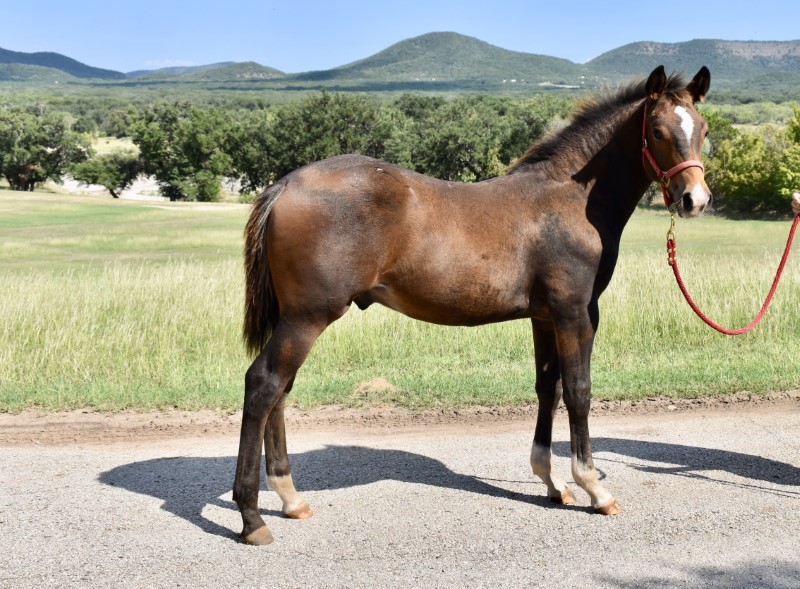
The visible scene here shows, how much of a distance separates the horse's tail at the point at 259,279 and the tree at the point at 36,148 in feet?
239

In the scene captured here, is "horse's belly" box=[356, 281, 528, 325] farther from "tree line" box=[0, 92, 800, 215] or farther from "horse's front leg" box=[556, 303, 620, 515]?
"tree line" box=[0, 92, 800, 215]

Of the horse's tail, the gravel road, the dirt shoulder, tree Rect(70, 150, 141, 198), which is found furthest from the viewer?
tree Rect(70, 150, 141, 198)

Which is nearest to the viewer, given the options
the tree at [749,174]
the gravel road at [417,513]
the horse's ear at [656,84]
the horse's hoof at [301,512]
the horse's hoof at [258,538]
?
the gravel road at [417,513]

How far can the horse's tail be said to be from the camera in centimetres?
491

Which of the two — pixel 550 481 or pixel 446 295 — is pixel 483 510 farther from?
pixel 446 295

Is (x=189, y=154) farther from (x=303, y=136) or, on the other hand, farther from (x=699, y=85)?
(x=699, y=85)

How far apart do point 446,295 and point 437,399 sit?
2.99 meters

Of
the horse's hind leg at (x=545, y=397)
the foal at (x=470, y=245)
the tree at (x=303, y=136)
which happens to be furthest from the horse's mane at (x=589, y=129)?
the tree at (x=303, y=136)

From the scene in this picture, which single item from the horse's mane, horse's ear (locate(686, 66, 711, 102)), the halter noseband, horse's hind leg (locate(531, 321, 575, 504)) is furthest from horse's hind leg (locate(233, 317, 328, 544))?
horse's ear (locate(686, 66, 711, 102))

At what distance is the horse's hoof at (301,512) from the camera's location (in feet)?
16.9

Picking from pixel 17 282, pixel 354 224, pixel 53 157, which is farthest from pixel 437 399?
pixel 53 157

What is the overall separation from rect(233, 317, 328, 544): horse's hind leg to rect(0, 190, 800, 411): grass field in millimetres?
2839

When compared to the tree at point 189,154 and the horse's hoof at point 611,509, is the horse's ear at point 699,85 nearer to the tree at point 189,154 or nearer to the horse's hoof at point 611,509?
the horse's hoof at point 611,509

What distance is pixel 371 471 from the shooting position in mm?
5965
